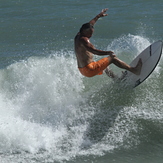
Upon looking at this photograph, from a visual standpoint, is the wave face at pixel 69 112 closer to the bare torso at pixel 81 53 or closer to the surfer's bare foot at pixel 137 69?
the surfer's bare foot at pixel 137 69

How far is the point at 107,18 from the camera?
1326 centimetres

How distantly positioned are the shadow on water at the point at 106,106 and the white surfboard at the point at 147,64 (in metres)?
0.28

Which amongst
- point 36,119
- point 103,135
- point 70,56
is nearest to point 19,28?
point 70,56

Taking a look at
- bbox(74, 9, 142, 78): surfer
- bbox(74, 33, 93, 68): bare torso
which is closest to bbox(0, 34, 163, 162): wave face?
bbox(74, 9, 142, 78): surfer

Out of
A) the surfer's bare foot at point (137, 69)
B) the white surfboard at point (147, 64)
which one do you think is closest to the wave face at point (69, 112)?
the white surfboard at point (147, 64)

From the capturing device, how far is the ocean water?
217 inches

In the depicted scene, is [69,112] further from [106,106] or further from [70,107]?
[106,106]

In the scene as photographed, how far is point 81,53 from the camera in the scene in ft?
20.3

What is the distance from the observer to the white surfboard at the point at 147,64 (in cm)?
645

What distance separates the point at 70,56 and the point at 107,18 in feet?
16.0

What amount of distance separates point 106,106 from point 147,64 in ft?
4.30

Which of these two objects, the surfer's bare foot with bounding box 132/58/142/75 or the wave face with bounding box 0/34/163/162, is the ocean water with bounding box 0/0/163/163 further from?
the surfer's bare foot with bounding box 132/58/142/75

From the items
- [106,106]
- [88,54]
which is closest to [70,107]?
[106,106]

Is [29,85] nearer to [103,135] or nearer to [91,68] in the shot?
[91,68]
